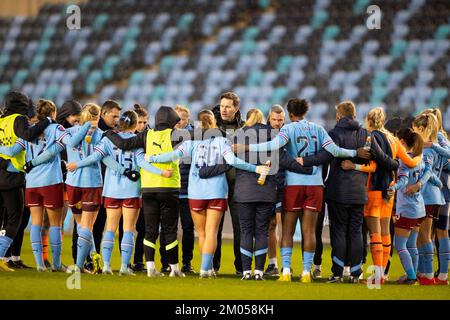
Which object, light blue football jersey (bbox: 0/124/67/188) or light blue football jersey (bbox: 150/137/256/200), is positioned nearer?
light blue football jersey (bbox: 150/137/256/200)

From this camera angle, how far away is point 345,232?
9.01 m

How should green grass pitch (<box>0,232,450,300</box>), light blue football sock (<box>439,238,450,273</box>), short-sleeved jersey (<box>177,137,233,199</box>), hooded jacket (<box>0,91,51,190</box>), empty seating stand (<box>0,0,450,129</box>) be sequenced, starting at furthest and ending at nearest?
empty seating stand (<box>0,0,450,129</box>), light blue football sock (<box>439,238,450,273</box>), hooded jacket (<box>0,91,51,190</box>), short-sleeved jersey (<box>177,137,233,199</box>), green grass pitch (<box>0,232,450,300</box>)

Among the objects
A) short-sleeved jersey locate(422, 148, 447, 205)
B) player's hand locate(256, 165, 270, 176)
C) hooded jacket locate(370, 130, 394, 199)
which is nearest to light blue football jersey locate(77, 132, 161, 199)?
player's hand locate(256, 165, 270, 176)

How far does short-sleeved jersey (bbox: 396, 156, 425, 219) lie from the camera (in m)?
9.26

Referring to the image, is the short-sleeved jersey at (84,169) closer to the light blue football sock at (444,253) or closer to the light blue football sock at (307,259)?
the light blue football sock at (307,259)

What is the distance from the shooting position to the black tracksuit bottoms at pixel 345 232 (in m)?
8.97

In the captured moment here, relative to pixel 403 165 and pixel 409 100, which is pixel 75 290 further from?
pixel 409 100

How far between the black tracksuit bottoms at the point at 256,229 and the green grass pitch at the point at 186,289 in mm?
254

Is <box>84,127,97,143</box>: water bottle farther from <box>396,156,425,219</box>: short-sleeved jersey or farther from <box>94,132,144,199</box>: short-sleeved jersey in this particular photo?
<box>396,156,425,219</box>: short-sleeved jersey

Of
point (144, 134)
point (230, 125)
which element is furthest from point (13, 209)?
point (230, 125)

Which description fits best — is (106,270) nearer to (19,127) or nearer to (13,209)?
(13,209)

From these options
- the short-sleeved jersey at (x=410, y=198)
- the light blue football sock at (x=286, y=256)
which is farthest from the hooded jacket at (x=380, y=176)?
the light blue football sock at (x=286, y=256)

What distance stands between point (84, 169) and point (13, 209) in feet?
2.94

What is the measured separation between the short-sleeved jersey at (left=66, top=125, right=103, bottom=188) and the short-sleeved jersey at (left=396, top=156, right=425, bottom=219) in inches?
122
